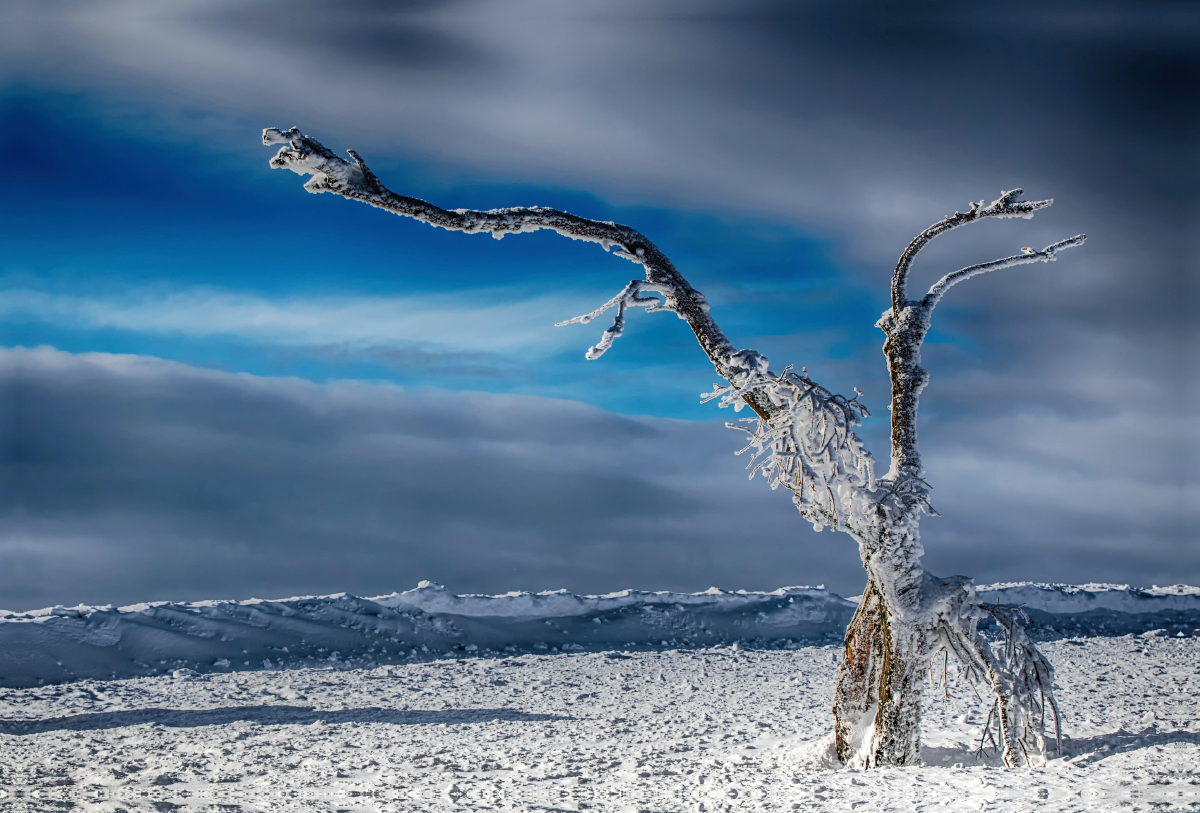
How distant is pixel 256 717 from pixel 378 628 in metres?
3.04

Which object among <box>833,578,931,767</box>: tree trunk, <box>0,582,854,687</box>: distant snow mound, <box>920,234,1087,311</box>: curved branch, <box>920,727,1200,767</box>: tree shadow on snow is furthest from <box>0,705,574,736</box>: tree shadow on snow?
<box>920,234,1087,311</box>: curved branch

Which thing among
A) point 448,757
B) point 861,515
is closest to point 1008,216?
point 861,515

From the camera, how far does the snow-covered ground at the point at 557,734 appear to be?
4.43 meters

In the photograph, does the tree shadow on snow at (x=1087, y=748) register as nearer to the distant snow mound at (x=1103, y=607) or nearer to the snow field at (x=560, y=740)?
the snow field at (x=560, y=740)

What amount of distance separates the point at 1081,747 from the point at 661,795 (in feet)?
9.10

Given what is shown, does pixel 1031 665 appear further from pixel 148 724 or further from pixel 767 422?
pixel 148 724

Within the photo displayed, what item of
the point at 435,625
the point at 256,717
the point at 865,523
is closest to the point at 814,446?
the point at 865,523

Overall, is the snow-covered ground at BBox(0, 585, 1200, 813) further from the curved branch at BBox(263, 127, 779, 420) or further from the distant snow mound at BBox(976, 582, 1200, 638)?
the curved branch at BBox(263, 127, 779, 420)

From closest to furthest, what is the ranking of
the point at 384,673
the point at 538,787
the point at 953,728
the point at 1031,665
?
the point at 538,787 → the point at 1031,665 → the point at 953,728 → the point at 384,673

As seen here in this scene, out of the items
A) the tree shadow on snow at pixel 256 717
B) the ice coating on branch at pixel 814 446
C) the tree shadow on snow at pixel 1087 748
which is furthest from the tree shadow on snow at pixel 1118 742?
the tree shadow on snow at pixel 256 717

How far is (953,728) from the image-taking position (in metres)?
6.50

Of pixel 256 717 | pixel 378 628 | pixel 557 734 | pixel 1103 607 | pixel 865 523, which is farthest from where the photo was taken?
pixel 1103 607

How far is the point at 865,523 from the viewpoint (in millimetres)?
5086

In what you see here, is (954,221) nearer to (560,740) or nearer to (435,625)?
(560,740)
